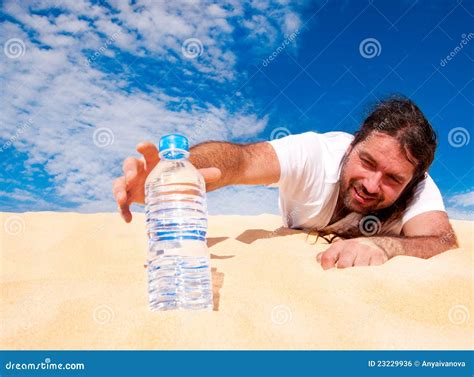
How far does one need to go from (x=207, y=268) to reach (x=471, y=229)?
3.64 meters

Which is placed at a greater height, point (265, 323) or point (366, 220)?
point (366, 220)

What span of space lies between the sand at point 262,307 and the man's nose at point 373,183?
0.92m

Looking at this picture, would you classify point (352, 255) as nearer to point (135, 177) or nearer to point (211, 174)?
point (211, 174)

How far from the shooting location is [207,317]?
149 centimetres

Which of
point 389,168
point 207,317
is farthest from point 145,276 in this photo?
point 389,168

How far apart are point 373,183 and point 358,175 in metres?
0.15

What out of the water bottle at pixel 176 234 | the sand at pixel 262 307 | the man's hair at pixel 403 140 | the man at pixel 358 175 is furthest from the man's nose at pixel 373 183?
the water bottle at pixel 176 234

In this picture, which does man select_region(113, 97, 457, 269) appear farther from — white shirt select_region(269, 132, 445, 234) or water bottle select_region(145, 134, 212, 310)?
water bottle select_region(145, 134, 212, 310)

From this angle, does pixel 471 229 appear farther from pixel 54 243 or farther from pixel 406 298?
pixel 54 243

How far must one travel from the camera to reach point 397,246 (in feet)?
8.65

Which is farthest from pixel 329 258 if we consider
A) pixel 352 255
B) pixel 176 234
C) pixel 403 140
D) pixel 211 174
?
pixel 403 140

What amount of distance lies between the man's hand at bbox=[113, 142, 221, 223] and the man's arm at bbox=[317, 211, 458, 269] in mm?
746
